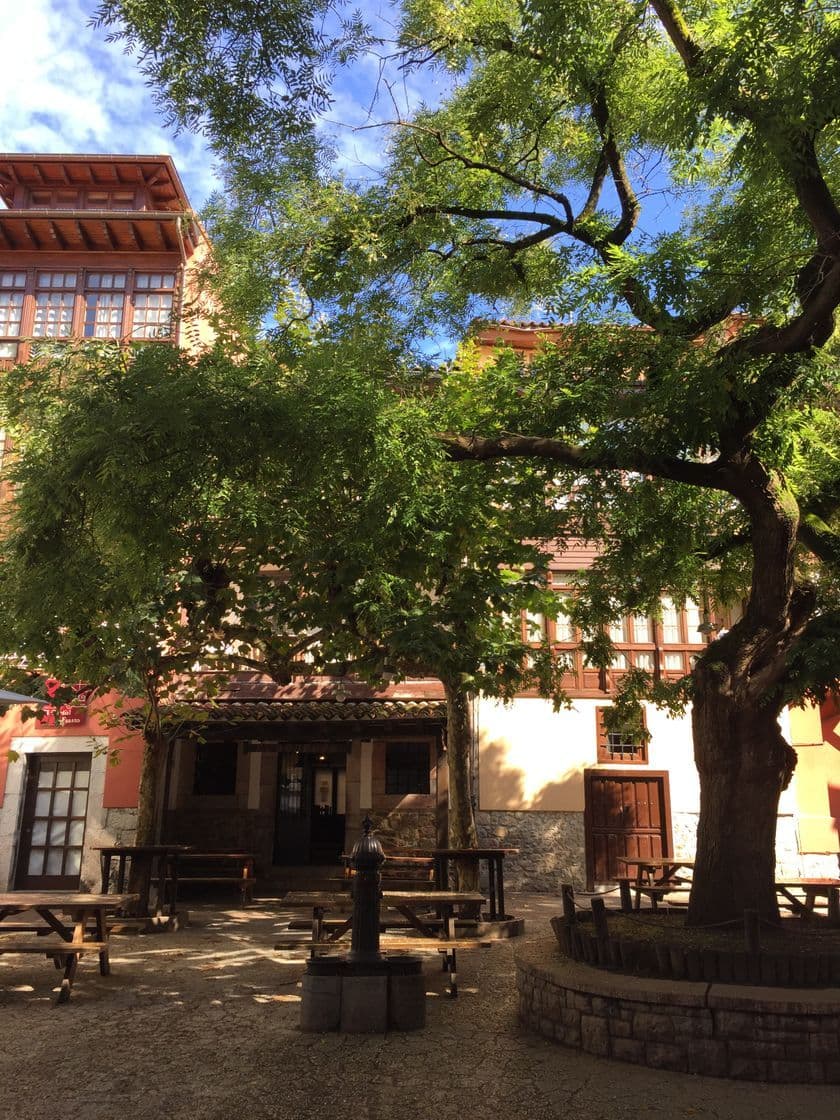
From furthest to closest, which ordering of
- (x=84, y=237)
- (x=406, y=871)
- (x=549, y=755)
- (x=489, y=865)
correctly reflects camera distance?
(x=84, y=237)
(x=549, y=755)
(x=406, y=871)
(x=489, y=865)

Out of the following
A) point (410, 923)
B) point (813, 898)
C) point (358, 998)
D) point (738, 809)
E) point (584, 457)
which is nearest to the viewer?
point (358, 998)

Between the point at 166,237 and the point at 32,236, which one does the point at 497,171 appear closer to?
the point at 166,237

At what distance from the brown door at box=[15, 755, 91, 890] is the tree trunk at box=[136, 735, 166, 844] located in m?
4.33

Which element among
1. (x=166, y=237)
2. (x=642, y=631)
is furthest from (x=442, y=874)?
(x=166, y=237)

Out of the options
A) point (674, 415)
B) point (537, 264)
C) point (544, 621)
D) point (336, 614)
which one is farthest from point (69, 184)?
point (674, 415)

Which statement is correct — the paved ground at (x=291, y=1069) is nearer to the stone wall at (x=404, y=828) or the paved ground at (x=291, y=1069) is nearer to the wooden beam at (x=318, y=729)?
the wooden beam at (x=318, y=729)

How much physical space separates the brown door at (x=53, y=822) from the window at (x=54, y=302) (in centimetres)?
857

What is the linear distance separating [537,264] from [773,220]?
7.87 feet

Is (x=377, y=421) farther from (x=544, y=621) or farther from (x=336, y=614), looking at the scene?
(x=544, y=621)

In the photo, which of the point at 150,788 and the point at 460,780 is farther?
the point at 150,788

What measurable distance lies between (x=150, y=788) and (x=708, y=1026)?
329 inches

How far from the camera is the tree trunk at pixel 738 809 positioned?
620 centimetres

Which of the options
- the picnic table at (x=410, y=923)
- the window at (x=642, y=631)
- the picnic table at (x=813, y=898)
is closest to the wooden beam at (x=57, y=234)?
the window at (x=642, y=631)

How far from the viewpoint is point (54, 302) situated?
60.0 feet
